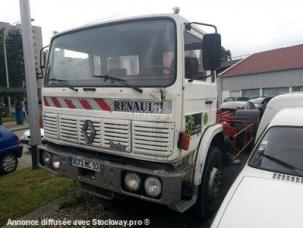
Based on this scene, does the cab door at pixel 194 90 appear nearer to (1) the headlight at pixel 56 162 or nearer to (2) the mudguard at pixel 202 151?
(2) the mudguard at pixel 202 151

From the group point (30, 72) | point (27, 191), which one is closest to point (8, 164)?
point (27, 191)

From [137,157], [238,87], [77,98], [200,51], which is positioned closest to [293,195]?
[137,157]

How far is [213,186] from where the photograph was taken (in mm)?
4375

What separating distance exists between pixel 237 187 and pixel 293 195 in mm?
514

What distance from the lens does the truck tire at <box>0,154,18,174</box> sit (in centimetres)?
708

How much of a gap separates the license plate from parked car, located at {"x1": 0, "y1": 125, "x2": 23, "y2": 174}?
3851mm

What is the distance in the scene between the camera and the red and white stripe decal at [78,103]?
12.6 feet

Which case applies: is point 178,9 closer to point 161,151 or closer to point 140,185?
point 161,151

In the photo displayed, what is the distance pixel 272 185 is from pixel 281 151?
1.94ft

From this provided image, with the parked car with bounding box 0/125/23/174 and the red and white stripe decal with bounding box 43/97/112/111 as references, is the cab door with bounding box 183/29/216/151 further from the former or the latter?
the parked car with bounding box 0/125/23/174

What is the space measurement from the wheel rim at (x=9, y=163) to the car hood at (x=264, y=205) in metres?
5.76

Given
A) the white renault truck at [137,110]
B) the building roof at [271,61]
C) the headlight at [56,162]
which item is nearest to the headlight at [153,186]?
the white renault truck at [137,110]

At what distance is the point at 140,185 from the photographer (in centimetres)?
347

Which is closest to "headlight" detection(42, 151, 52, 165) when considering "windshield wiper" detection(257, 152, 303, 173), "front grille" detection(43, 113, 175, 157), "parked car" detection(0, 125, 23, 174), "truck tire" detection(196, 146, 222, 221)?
"front grille" detection(43, 113, 175, 157)
